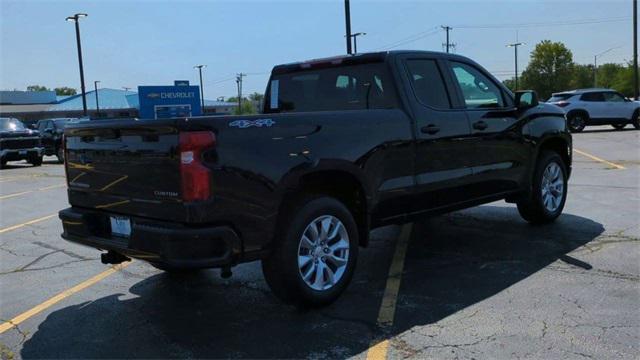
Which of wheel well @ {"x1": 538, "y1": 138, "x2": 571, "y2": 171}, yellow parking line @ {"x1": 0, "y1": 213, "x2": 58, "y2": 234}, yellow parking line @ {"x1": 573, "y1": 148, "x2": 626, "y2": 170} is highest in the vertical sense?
wheel well @ {"x1": 538, "y1": 138, "x2": 571, "y2": 171}

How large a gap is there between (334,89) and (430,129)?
0.97 m

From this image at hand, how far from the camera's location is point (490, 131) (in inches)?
234

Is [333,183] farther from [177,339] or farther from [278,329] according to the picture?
[177,339]

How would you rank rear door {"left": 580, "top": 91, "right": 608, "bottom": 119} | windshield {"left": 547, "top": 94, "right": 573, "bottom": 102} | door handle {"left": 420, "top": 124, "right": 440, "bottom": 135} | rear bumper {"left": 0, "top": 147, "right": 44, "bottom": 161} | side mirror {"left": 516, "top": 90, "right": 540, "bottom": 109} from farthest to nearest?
windshield {"left": 547, "top": 94, "right": 573, "bottom": 102} < rear door {"left": 580, "top": 91, "right": 608, "bottom": 119} < rear bumper {"left": 0, "top": 147, "right": 44, "bottom": 161} < side mirror {"left": 516, "top": 90, "right": 540, "bottom": 109} < door handle {"left": 420, "top": 124, "right": 440, "bottom": 135}

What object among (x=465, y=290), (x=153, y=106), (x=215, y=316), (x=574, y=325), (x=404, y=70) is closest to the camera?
(x=574, y=325)

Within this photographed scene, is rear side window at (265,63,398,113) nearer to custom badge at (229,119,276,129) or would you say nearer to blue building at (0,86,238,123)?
custom badge at (229,119,276,129)

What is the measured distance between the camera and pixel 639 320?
4.02 m

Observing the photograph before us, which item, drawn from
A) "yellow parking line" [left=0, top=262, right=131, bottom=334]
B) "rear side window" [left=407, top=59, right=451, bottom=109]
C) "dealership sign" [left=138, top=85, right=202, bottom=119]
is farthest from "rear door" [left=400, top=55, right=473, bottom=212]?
"dealership sign" [left=138, top=85, right=202, bottom=119]

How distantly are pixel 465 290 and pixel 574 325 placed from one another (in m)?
0.96

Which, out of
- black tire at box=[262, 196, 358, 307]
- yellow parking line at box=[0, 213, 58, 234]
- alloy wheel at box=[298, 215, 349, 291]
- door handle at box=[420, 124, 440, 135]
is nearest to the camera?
black tire at box=[262, 196, 358, 307]

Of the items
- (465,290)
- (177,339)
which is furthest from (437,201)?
(177,339)

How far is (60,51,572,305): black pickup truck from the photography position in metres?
3.77

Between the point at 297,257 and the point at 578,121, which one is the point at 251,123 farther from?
the point at 578,121

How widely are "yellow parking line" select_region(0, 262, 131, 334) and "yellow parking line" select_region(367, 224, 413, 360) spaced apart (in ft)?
8.71
